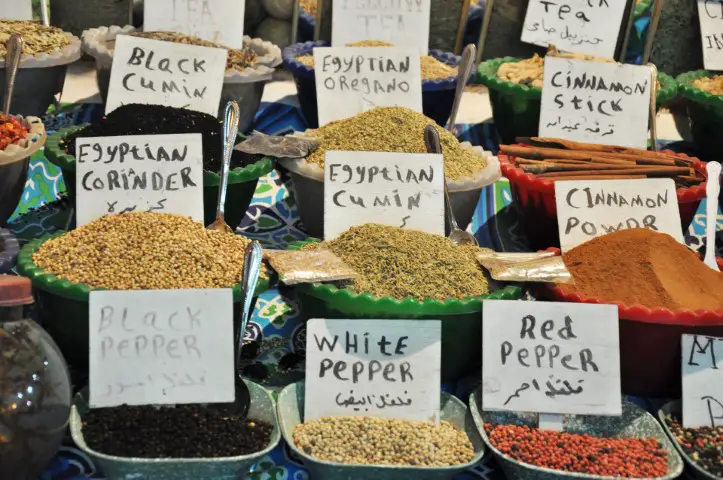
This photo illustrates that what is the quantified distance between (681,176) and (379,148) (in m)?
0.54

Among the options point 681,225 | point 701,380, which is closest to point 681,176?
point 681,225

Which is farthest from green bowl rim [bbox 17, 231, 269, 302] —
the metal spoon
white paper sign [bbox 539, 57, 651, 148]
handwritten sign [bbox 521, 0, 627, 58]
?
handwritten sign [bbox 521, 0, 627, 58]

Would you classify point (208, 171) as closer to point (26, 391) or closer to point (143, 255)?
point (143, 255)

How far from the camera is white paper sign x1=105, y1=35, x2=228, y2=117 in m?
1.79

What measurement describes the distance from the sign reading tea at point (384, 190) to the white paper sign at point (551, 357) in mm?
284

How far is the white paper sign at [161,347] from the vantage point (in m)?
1.15

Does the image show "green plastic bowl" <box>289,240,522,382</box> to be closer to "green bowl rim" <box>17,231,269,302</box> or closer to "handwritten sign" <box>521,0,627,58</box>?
"green bowl rim" <box>17,231,269,302</box>

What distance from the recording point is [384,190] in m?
1.52

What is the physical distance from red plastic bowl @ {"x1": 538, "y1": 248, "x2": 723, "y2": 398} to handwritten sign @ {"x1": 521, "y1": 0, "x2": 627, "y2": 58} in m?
0.98

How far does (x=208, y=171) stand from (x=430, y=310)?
49 centimetres

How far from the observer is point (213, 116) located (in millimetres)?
1712

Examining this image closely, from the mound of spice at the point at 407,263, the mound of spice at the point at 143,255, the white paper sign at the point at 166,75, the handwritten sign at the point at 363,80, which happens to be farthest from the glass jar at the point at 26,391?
the handwritten sign at the point at 363,80

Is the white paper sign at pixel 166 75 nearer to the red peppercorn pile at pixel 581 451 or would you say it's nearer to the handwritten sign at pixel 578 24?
the handwritten sign at pixel 578 24

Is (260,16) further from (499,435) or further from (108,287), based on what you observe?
(499,435)
